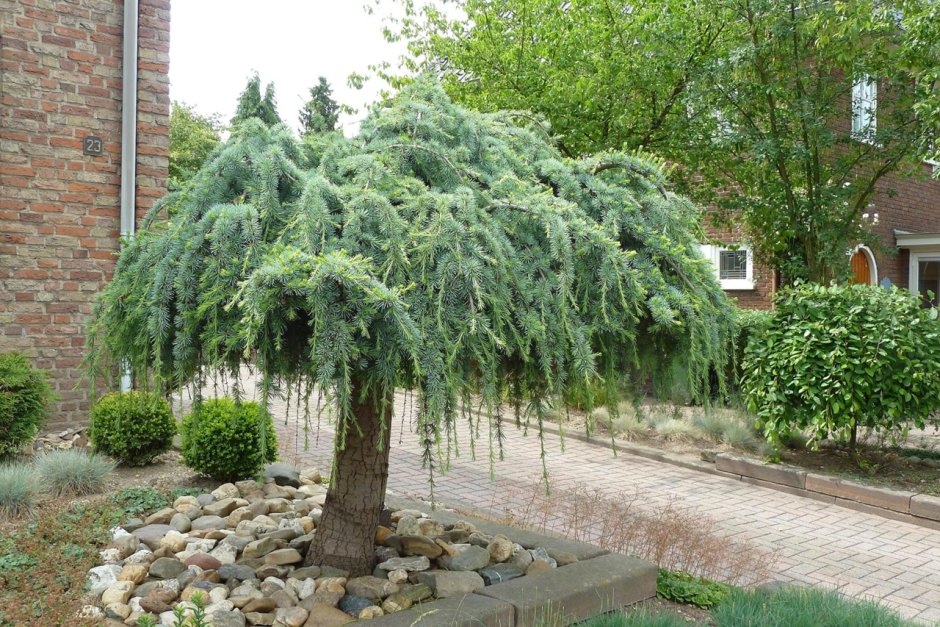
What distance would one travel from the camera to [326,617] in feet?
11.0

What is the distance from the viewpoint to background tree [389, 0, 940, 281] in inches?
373

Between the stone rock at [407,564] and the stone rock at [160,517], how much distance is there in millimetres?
1586

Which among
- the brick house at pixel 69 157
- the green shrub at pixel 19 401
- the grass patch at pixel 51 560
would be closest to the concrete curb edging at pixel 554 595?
the grass patch at pixel 51 560

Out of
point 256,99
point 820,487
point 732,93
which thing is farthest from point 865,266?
point 256,99

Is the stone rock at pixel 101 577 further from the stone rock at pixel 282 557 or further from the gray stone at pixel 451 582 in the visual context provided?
the gray stone at pixel 451 582

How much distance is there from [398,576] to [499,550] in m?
0.62

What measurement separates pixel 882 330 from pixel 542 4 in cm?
633

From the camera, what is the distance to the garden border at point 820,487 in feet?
21.5

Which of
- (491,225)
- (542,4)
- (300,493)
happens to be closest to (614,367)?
(491,225)

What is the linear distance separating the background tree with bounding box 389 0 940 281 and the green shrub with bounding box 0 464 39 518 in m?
7.39

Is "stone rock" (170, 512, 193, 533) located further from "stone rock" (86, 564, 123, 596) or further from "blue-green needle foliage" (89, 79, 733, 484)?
"blue-green needle foliage" (89, 79, 733, 484)

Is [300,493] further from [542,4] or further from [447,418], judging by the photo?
[542,4]

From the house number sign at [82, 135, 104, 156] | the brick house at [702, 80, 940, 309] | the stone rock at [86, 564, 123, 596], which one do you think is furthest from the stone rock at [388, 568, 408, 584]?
the brick house at [702, 80, 940, 309]

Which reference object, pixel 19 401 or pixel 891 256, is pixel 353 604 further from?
pixel 891 256
